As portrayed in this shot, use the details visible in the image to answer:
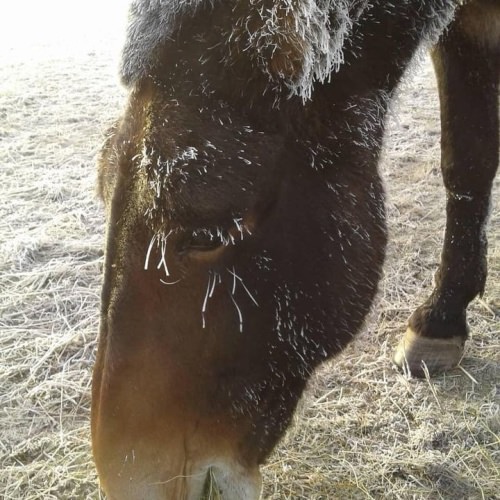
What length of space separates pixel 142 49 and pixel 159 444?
1030 millimetres

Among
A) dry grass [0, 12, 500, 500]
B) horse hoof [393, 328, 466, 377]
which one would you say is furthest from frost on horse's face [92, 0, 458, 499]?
horse hoof [393, 328, 466, 377]

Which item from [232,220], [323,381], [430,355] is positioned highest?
[232,220]

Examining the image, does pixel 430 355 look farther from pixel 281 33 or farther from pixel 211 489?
pixel 281 33

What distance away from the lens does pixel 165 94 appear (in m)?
1.48

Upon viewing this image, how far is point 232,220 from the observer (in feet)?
4.81

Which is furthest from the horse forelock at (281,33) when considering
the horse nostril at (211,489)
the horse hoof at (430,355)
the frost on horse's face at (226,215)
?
the horse hoof at (430,355)

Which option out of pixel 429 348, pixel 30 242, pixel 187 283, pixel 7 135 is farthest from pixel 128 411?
pixel 7 135

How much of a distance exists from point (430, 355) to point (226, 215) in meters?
1.71

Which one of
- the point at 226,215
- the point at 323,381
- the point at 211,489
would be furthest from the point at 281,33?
the point at 323,381

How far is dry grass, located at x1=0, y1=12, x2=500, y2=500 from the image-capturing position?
229 cm

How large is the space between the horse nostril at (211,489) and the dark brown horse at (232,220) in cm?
1

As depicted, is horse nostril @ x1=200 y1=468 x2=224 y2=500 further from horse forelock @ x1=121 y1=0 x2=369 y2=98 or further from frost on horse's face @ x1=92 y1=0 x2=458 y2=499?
horse forelock @ x1=121 y1=0 x2=369 y2=98

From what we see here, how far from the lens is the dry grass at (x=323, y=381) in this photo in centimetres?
229

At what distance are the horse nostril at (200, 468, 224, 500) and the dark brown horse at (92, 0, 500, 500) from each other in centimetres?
1
